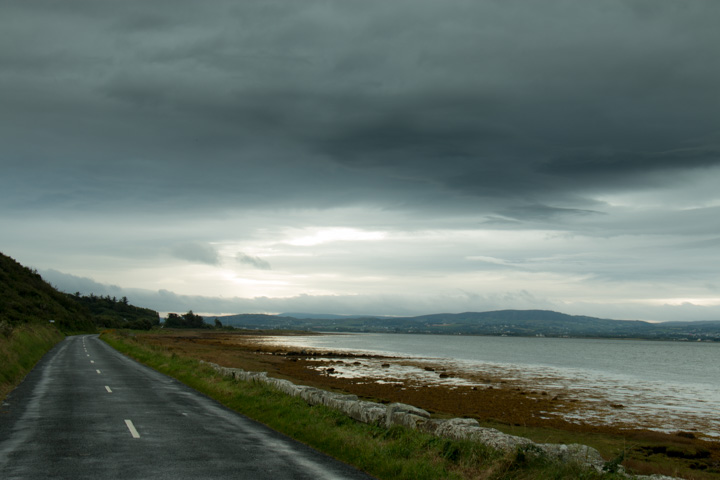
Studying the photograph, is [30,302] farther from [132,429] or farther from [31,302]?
[132,429]

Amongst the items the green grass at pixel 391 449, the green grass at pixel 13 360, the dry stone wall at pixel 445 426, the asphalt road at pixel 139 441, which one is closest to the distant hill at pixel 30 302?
the green grass at pixel 13 360

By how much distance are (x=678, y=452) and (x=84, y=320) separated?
126m

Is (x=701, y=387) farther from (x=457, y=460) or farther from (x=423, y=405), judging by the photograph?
(x=457, y=460)

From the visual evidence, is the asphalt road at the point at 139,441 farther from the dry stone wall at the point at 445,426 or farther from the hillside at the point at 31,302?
the hillside at the point at 31,302

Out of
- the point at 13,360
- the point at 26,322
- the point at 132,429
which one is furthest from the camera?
the point at 26,322

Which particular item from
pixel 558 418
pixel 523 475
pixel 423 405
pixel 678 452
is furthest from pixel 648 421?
pixel 523 475

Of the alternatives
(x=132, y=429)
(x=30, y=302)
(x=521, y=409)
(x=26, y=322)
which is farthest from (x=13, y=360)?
(x=30, y=302)

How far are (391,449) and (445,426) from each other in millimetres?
1670

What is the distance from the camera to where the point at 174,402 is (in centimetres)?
1908

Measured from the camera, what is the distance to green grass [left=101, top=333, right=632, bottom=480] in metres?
9.75

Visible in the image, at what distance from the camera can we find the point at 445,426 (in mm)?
12508

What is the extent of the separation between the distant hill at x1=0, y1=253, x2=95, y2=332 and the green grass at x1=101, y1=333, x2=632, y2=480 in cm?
6058

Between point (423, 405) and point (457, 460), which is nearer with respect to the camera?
point (457, 460)

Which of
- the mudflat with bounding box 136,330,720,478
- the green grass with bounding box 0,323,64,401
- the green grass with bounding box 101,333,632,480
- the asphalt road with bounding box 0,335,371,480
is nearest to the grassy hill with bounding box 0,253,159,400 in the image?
the green grass with bounding box 0,323,64,401
